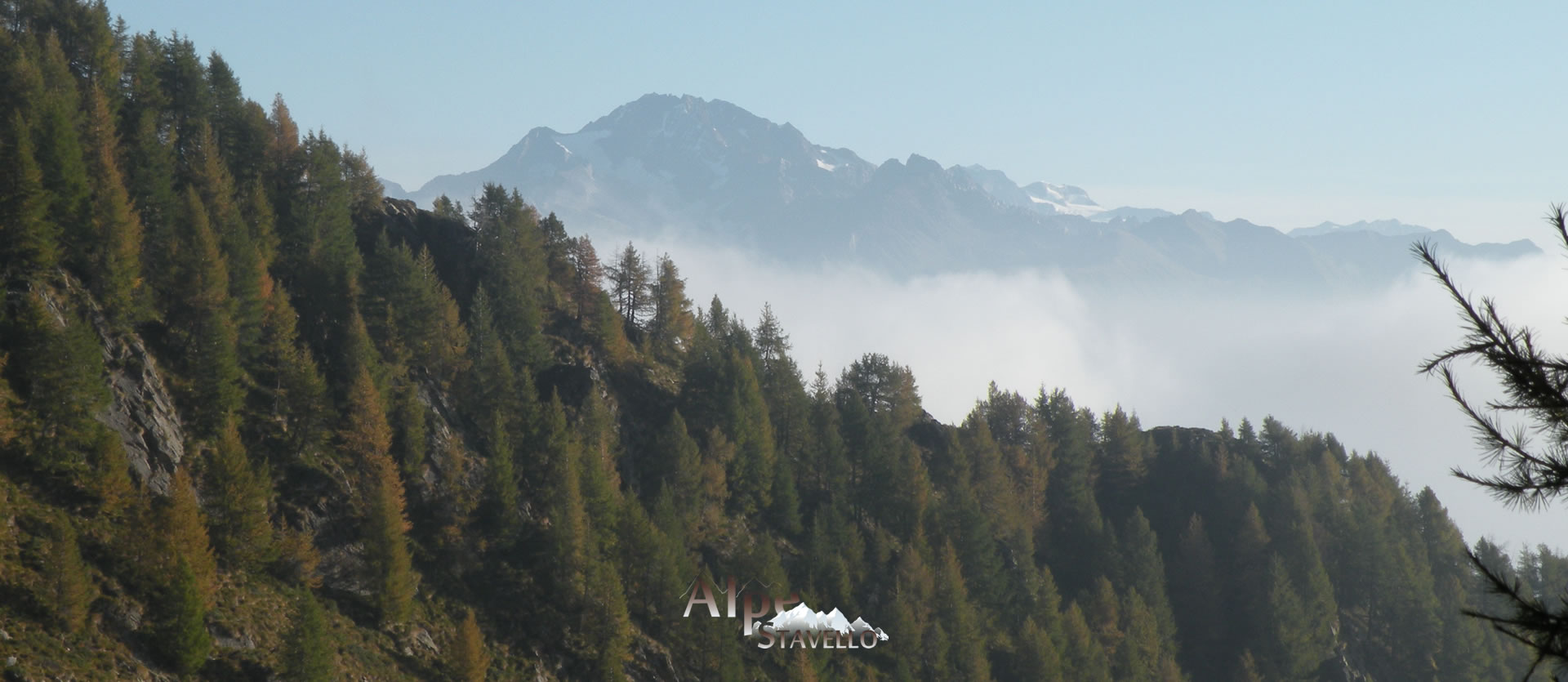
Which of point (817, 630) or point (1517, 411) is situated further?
point (817, 630)

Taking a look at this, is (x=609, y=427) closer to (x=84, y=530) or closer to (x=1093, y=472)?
(x=84, y=530)

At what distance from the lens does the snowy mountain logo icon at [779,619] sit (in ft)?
219

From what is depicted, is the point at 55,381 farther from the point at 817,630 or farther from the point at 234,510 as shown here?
the point at 817,630

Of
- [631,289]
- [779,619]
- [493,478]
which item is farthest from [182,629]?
[631,289]

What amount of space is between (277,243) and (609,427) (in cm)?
2766

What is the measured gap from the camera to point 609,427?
76250 millimetres

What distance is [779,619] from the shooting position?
6881cm

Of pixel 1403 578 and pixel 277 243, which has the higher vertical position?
pixel 277 243

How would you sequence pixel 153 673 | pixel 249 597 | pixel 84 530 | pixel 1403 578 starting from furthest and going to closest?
pixel 1403 578
pixel 249 597
pixel 84 530
pixel 153 673

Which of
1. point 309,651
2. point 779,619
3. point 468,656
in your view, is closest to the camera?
point 309,651

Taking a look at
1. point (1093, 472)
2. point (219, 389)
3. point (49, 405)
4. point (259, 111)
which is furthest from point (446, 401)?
point (1093, 472)

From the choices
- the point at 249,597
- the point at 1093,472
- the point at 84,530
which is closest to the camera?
the point at 84,530

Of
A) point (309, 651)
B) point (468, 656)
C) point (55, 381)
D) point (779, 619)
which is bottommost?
point (468, 656)

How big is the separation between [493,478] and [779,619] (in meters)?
23.1
